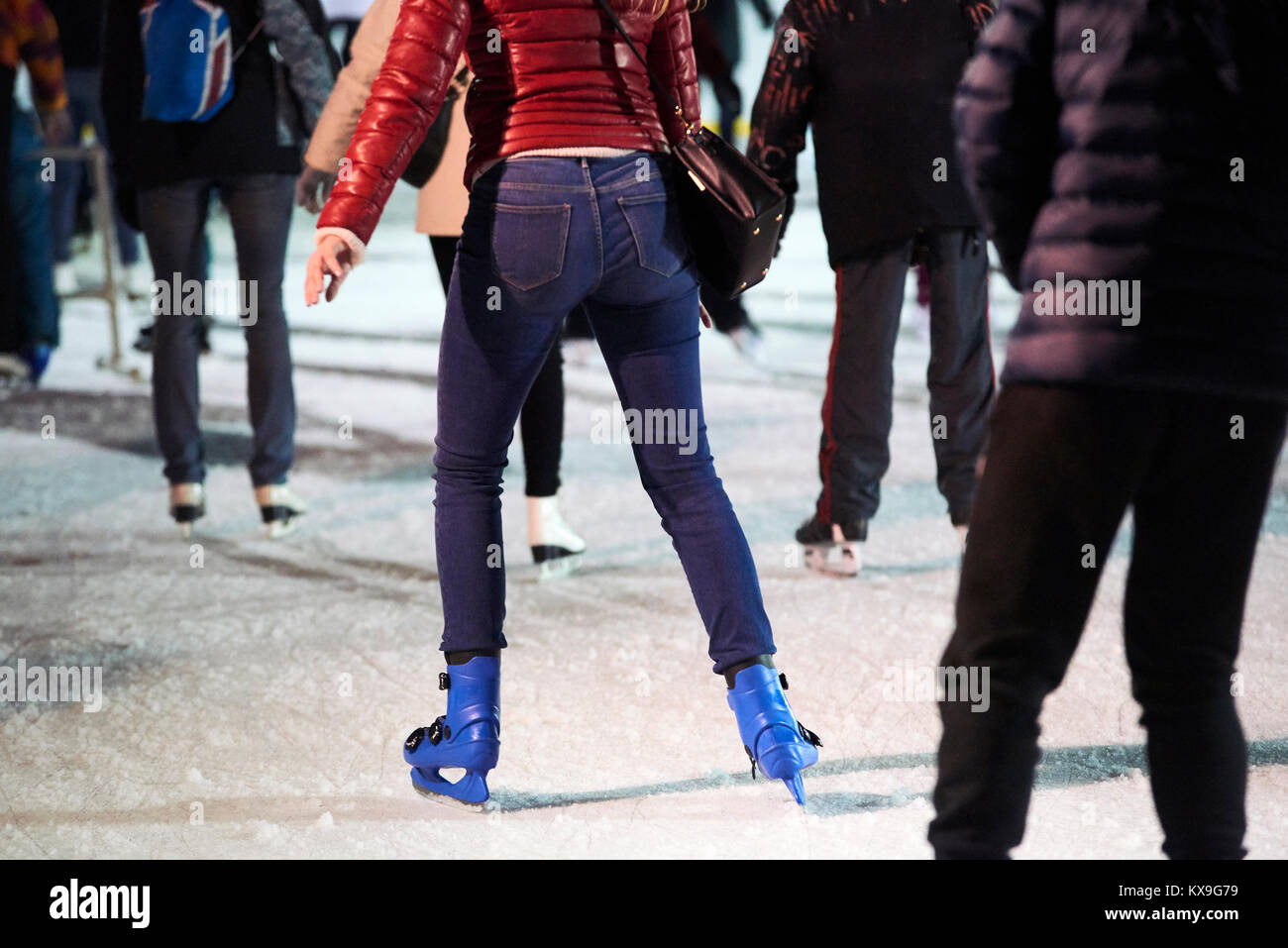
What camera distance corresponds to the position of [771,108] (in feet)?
13.6

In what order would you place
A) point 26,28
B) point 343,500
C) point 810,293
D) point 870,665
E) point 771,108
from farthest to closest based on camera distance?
point 810,293, point 26,28, point 343,500, point 771,108, point 870,665

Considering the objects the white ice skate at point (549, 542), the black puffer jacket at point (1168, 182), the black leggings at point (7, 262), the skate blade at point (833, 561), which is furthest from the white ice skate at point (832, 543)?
the black leggings at point (7, 262)

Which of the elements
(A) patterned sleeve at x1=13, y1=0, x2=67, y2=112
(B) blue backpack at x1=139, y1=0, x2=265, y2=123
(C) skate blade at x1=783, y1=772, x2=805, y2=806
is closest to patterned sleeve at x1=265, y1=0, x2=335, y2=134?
(B) blue backpack at x1=139, y1=0, x2=265, y2=123

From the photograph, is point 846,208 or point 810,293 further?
point 810,293

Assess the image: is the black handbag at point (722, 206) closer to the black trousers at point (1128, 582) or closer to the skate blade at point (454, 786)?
the black trousers at point (1128, 582)

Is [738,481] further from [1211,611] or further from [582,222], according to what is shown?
[1211,611]

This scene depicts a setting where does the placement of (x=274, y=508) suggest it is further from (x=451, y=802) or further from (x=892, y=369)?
(x=451, y=802)

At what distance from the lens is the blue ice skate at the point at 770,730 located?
2654 millimetres

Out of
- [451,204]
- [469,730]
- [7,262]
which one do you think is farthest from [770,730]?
[7,262]

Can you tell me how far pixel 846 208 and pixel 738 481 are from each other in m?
1.56

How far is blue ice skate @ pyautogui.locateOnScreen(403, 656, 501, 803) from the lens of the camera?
274cm

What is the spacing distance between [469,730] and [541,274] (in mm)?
852

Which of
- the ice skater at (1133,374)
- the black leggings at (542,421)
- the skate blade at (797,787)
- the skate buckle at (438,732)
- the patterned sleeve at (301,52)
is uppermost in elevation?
the patterned sleeve at (301,52)

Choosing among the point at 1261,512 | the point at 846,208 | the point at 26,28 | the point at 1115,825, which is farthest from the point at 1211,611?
the point at 26,28
